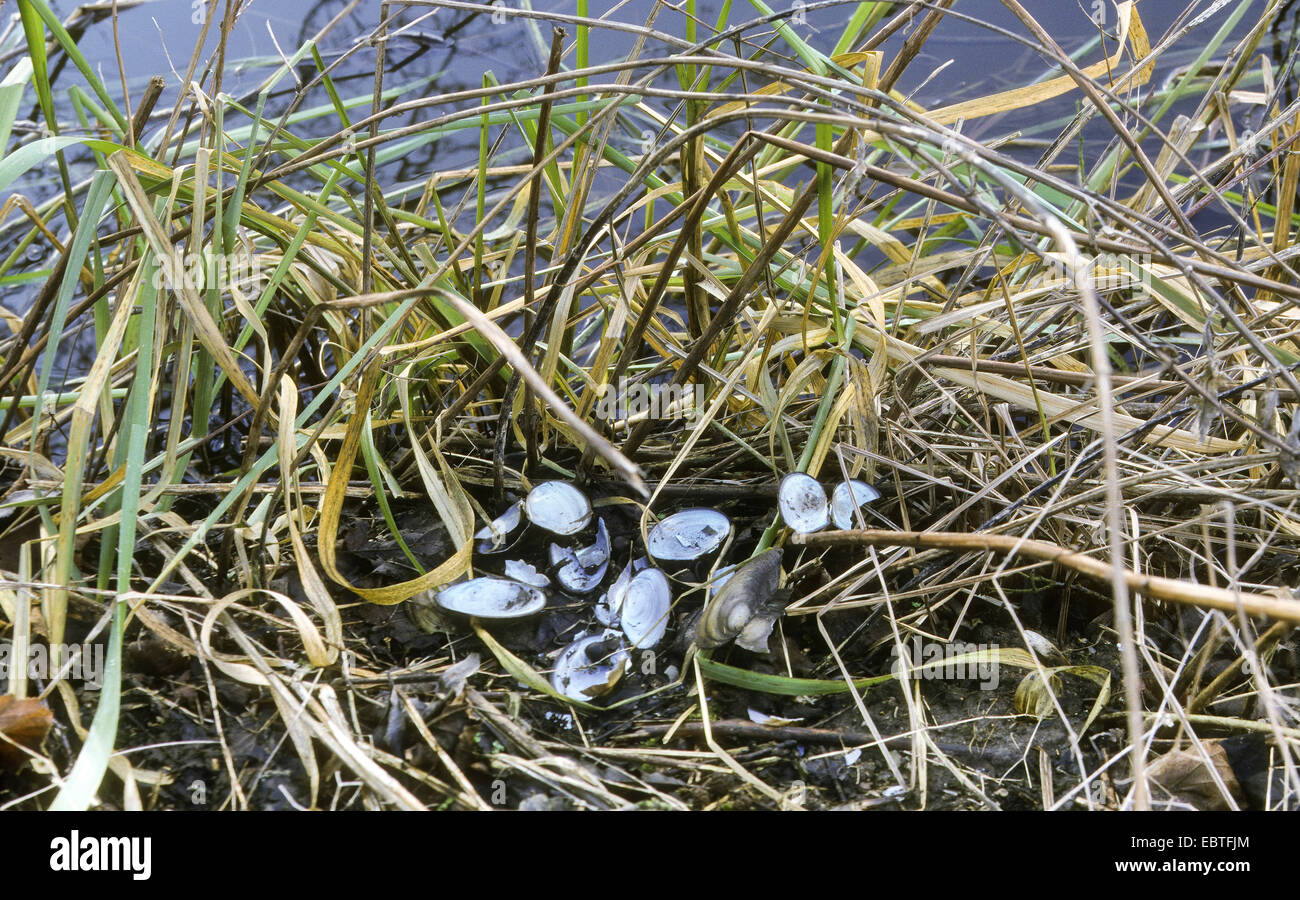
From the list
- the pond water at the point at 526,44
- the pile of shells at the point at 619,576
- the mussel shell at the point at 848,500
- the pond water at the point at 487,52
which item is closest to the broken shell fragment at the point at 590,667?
the pile of shells at the point at 619,576

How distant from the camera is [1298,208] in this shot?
2520 millimetres

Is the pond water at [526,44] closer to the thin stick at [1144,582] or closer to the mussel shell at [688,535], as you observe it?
the mussel shell at [688,535]

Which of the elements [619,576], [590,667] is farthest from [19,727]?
[619,576]

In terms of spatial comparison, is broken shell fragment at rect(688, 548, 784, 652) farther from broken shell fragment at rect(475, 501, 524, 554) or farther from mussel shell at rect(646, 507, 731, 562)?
broken shell fragment at rect(475, 501, 524, 554)

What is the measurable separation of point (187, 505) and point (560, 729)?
0.93 m

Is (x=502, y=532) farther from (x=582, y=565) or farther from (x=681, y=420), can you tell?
(x=681, y=420)

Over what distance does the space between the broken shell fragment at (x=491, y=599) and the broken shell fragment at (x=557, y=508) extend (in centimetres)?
12

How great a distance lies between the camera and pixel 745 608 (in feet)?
4.20

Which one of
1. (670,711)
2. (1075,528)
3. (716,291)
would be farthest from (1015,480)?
(670,711)

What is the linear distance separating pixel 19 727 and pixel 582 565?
0.78 meters

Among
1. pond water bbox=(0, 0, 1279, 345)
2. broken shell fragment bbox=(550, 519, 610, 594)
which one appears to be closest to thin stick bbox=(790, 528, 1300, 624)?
broken shell fragment bbox=(550, 519, 610, 594)

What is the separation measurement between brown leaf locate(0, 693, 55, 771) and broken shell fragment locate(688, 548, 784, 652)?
0.85m

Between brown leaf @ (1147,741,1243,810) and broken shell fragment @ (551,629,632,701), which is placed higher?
broken shell fragment @ (551,629,632,701)

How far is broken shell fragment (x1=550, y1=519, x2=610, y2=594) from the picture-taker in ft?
4.76
